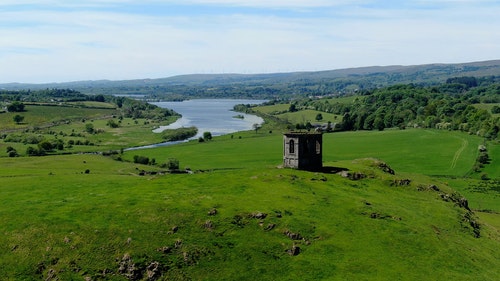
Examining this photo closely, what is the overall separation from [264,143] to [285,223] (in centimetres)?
13848

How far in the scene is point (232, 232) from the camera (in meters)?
49.2

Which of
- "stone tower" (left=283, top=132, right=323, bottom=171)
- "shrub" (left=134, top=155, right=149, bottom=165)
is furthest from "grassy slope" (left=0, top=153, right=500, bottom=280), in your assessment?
"shrub" (left=134, top=155, right=149, bottom=165)

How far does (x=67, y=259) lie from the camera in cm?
4359

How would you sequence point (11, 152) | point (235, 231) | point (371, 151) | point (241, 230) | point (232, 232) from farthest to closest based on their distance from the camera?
point (371, 151) < point (11, 152) < point (241, 230) < point (235, 231) < point (232, 232)

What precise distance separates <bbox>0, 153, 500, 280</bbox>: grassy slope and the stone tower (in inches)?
275

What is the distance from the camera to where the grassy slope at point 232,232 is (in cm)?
4425

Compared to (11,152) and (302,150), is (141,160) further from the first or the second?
(302,150)

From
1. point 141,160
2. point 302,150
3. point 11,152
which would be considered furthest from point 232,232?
point 11,152

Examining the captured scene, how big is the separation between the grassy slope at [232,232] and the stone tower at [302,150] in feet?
22.9

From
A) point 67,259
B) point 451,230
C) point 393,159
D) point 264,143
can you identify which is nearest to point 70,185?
point 67,259

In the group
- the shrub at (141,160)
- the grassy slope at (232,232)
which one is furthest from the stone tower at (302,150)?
the shrub at (141,160)

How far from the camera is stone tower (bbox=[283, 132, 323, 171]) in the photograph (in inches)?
2783

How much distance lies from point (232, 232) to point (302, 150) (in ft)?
81.5

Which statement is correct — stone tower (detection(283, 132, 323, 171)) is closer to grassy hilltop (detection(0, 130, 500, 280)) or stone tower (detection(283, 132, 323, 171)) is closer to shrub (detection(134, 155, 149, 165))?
grassy hilltop (detection(0, 130, 500, 280))
